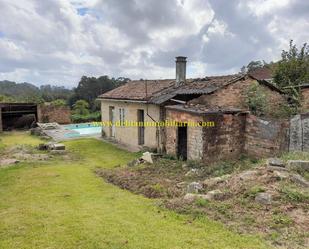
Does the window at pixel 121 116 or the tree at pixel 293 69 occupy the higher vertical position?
the tree at pixel 293 69

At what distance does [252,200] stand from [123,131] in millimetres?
14064

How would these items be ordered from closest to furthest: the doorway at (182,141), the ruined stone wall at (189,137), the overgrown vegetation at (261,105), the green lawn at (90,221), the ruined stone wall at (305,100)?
the green lawn at (90,221) → the ruined stone wall at (189,137) → the overgrown vegetation at (261,105) → the doorway at (182,141) → the ruined stone wall at (305,100)

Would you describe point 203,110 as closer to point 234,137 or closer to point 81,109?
point 234,137

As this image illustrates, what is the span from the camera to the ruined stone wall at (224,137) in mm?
12141

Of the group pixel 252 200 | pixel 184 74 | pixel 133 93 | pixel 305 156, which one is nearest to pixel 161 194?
pixel 252 200

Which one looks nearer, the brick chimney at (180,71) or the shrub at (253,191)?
the shrub at (253,191)

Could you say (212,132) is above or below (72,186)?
above

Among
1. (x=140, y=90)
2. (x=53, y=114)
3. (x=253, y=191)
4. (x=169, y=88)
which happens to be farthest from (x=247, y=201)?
(x=53, y=114)

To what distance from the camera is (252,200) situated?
672 cm

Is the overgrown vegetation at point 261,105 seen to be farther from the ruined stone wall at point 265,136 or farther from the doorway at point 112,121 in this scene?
the doorway at point 112,121

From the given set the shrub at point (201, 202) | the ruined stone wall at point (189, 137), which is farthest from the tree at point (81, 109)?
the shrub at point (201, 202)

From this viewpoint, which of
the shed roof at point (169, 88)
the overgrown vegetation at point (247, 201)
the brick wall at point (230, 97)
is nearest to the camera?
the overgrown vegetation at point (247, 201)

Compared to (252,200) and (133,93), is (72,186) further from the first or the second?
(133,93)

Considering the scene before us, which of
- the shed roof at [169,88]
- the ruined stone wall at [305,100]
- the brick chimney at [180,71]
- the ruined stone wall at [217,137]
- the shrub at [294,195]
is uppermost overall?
the brick chimney at [180,71]
